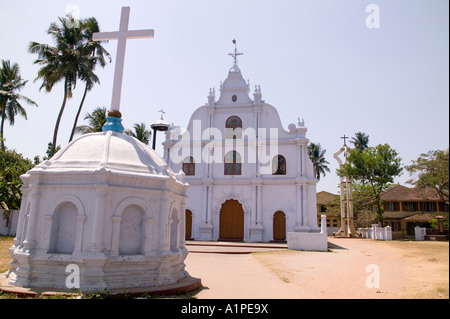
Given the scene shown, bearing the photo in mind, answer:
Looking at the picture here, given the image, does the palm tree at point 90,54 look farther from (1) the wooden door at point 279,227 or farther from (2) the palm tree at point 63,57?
(1) the wooden door at point 279,227

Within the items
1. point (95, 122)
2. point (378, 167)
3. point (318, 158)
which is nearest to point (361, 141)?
point (318, 158)

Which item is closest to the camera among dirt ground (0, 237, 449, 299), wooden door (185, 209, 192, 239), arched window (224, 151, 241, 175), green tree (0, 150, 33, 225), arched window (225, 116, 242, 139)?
dirt ground (0, 237, 449, 299)

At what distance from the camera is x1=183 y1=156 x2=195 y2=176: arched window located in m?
24.6

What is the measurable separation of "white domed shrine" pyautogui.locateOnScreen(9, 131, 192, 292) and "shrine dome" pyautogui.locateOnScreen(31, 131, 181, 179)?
25 mm

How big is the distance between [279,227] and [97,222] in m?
17.3

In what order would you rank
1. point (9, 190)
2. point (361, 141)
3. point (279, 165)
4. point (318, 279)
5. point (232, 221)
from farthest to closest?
point (361, 141) → point (279, 165) → point (232, 221) → point (9, 190) → point (318, 279)

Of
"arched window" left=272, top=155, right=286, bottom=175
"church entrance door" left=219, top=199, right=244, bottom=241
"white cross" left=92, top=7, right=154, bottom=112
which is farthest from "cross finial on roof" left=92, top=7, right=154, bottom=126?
"arched window" left=272, top=155, right=286, bottom=175

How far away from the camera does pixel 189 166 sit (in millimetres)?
24750

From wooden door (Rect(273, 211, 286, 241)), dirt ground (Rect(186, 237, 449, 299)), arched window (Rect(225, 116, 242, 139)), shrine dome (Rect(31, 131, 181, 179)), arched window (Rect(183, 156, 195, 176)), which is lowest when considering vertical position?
dirt ground (Rect(186, 237, 449, 299))

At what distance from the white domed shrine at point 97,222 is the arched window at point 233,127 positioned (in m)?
16.2

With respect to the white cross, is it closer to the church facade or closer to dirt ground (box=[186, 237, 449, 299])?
dirt ground (box=[186, 237, 449, 299])

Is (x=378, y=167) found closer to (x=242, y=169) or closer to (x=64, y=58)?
(x=242, y=169)

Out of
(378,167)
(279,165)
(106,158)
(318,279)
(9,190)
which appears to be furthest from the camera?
(378,167)
